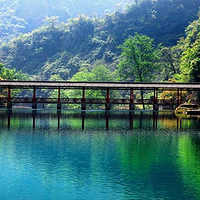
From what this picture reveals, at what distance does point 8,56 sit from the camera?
151000 mm

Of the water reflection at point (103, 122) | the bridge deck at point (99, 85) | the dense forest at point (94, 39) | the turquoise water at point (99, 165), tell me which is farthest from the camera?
the dense forest at point (94, 39)

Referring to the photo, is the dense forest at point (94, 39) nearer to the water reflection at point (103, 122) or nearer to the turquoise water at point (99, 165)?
the water reflection at point (103, 122)

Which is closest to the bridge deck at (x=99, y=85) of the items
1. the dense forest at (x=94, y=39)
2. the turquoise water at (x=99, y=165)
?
the turquoise water at (x=99, y=165)

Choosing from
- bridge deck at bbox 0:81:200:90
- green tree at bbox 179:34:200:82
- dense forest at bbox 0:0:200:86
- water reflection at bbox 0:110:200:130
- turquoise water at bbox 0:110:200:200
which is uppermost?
dense forest at bbox 0:0:200:86

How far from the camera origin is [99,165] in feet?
66.4

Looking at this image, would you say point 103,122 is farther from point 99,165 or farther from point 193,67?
point 193,67

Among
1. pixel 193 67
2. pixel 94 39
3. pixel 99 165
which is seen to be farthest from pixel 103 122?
pixel 94 39

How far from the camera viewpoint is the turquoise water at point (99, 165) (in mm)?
15909

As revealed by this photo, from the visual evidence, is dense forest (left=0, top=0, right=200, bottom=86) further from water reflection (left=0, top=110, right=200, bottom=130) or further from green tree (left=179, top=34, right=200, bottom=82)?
water reflection (left=0, top=110, right=200, bottom=130)

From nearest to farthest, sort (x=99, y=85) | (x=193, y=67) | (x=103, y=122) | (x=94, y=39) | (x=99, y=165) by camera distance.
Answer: (x=99, y=165)
(x=103, y=122)
(x=99, y=85)
(x=193, y=67)
(x=94, y=39)

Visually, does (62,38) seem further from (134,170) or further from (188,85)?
(134,170)

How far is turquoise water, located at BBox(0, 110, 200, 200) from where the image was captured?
52.2ft

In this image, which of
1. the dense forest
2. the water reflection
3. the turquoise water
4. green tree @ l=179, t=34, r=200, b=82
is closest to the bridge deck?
green tree @ l=179, t=34, r=200, b=82

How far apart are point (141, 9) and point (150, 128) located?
12633cm
